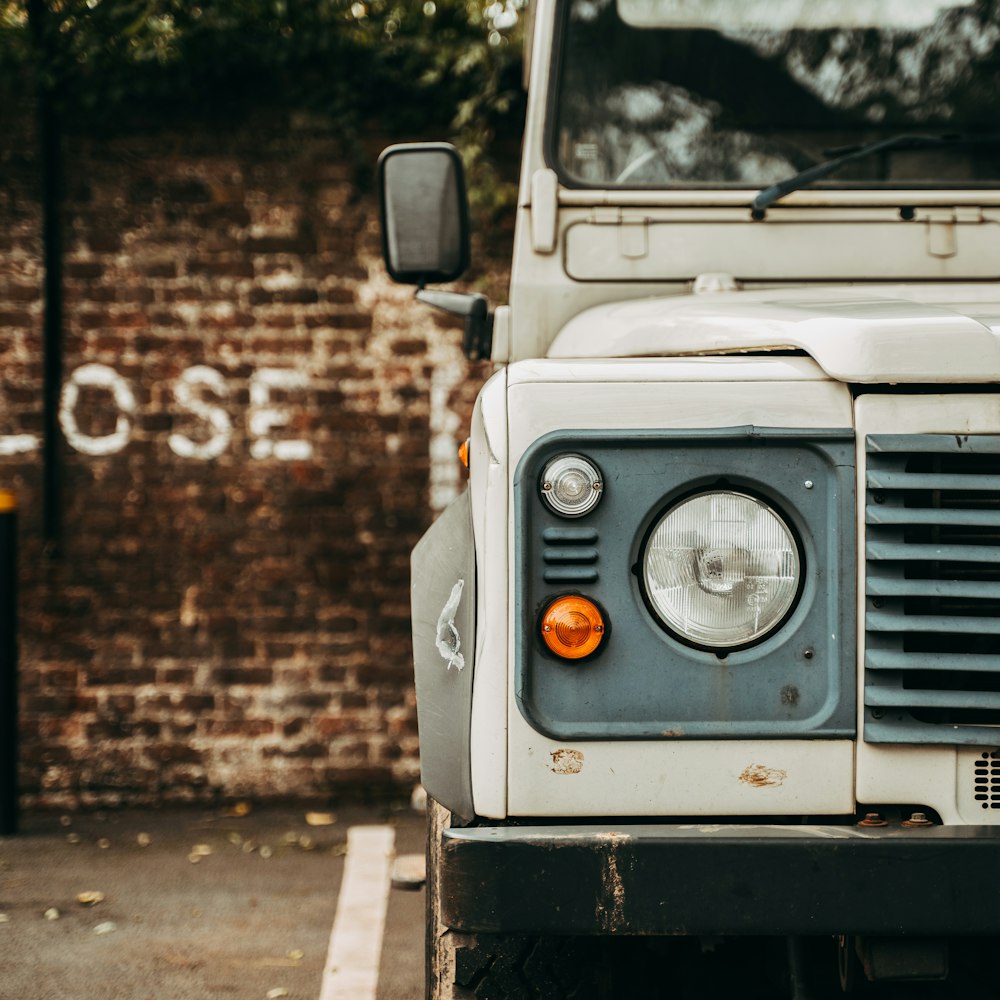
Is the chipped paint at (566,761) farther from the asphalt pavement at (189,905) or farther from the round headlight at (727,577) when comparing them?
the asphalt pavement at (189,905)

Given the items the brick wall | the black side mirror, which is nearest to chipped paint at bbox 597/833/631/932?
the black side mirror

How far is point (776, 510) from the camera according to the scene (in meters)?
1.89

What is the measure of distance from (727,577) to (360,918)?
249 centimetres

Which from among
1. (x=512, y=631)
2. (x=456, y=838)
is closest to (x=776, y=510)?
(x=512, y=631)

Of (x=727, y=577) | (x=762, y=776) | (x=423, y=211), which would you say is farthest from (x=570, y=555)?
(x=423, y=211)

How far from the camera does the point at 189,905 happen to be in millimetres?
4031

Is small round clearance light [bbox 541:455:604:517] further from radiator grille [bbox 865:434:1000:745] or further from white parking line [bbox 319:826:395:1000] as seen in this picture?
white parking line [bbox 319:826:395:1000]

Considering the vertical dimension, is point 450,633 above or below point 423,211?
below

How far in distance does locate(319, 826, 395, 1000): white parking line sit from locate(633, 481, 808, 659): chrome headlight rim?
1906 mm

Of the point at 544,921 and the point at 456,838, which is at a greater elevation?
the point at 456,838

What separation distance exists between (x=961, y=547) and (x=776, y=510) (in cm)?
27

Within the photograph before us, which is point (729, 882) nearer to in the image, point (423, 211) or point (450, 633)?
point (450, 633)

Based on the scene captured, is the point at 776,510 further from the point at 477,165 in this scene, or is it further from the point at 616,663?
the point at 477,165

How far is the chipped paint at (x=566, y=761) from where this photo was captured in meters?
1.86
